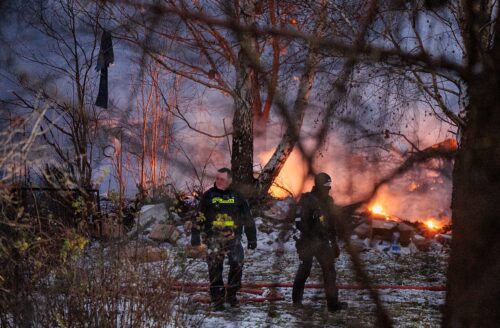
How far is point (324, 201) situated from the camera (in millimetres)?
862

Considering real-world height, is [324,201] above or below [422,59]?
below

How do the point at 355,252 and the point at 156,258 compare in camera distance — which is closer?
the point at 355,252

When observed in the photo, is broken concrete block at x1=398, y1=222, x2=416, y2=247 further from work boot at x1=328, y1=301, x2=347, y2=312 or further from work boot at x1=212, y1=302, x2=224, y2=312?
work boot at x1=212, y1=302, x2=224, y2=312

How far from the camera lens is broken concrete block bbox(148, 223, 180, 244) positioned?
1050cm

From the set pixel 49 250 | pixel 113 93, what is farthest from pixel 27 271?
pixel 113 93

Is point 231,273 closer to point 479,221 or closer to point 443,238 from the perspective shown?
point 479,221

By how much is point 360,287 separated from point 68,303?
3425 mm

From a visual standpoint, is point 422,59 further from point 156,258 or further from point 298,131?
point 156,258

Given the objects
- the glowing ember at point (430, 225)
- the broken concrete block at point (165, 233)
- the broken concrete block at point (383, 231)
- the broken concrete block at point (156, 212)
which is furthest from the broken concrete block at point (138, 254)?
the glowing ember at point (430, 225)

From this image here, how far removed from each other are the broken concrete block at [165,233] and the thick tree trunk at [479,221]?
9.72 meters

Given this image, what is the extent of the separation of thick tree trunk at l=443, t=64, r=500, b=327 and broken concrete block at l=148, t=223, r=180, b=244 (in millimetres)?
9722

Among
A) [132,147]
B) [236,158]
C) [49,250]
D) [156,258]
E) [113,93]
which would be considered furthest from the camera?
[113,93]

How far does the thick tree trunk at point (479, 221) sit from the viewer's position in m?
0.85

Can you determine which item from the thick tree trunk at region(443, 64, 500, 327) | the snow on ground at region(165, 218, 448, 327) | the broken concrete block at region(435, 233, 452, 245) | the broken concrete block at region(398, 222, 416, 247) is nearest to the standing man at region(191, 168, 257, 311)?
the snow on ground at region(165, 218, 448, 327)
